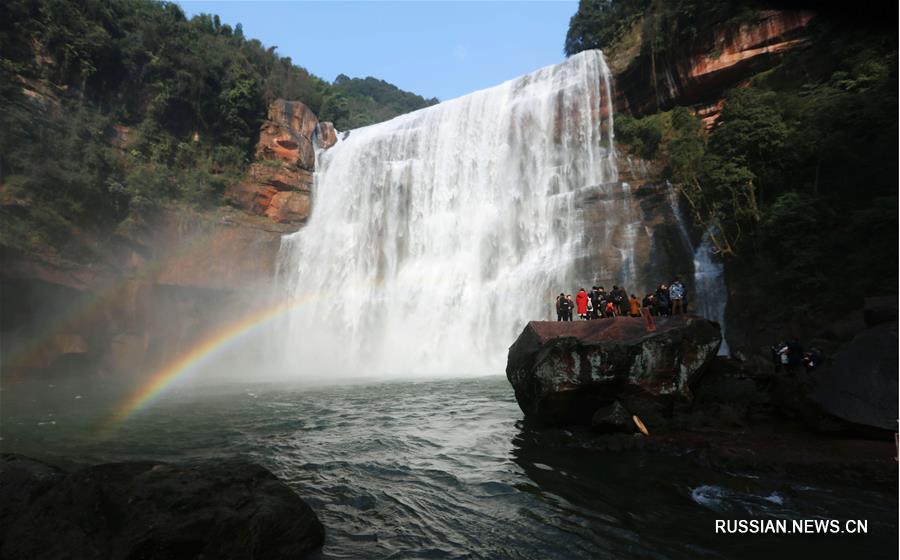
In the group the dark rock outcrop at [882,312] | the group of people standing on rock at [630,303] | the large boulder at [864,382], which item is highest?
A: the group of people standing on rock at [630,303]

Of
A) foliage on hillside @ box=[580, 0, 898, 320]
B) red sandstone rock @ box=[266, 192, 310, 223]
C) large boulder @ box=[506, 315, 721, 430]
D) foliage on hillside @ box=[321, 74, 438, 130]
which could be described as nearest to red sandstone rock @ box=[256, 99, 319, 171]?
red sandstone rock @ box=[266, 192, 310, 223]

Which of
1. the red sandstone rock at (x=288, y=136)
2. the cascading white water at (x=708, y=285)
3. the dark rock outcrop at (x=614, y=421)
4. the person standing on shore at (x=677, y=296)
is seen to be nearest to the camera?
the dark rock outcrop at (x=614, y=421)

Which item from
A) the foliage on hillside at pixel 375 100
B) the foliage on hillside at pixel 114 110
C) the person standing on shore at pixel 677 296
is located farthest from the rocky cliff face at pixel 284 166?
the person standing on shore at pixel 677 296

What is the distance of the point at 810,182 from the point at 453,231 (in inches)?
737

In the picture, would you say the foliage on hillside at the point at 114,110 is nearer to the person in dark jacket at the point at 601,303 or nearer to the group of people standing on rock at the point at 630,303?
the group of people standing on rock at the point at 630,303

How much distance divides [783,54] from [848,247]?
13.9m

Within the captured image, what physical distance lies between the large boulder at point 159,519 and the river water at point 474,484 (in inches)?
24.5

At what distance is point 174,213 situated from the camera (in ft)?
107

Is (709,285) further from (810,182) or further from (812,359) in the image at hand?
(812,359)

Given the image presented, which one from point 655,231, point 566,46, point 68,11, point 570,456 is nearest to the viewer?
point 570,456

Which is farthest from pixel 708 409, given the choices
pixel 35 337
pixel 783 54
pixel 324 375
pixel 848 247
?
pixel 35 337

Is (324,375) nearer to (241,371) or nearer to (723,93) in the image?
(241,371)

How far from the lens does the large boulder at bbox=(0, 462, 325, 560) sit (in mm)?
4434

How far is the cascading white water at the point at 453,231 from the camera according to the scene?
27.2 metres
